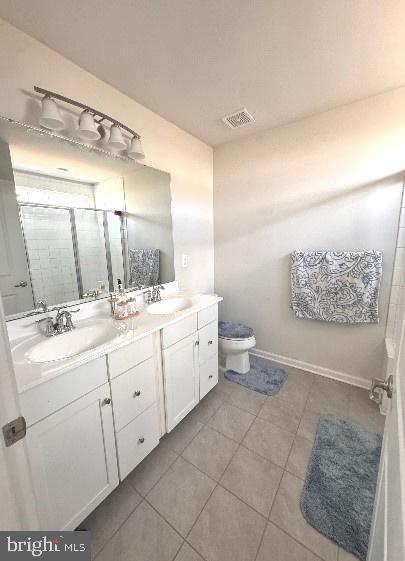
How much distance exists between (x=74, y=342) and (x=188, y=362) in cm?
74

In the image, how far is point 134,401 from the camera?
119 centimetres

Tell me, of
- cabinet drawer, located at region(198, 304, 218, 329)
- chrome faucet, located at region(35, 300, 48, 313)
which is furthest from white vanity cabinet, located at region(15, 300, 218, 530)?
chrome faucet, located at region(35, 300, 48, 313)

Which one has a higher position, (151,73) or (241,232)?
(151,73)

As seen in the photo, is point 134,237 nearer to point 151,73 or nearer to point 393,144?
point 151,73

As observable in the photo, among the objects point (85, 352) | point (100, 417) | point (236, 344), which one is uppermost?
point (85, 352)

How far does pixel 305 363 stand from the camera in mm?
2232

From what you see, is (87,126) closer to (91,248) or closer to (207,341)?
(91,248)

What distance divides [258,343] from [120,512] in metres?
1.79

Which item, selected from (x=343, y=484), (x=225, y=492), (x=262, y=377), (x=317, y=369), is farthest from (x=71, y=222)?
(x=317, y=369)

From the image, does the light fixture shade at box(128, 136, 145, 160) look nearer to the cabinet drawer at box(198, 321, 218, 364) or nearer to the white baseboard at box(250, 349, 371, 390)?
the cabinet drawer at box(198, 321, 218, 364)

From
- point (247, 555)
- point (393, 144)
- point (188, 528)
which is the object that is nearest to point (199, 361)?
point (188, 528)

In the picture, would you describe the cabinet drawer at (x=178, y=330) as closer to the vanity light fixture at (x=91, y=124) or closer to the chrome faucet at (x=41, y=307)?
the chrome faucet at (x=41, y=307)

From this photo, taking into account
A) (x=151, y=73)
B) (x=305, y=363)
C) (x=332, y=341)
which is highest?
(x=151, y=73)

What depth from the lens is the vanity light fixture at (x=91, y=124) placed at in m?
1.13
